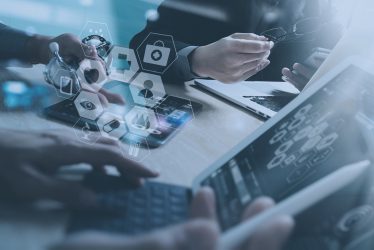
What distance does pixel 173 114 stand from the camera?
0.80 m

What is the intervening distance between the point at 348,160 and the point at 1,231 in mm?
439

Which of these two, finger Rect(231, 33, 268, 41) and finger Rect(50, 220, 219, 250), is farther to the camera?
finger Rect(231, 33, 268, 41)

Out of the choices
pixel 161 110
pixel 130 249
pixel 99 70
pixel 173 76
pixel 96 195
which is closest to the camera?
pixel 130 249

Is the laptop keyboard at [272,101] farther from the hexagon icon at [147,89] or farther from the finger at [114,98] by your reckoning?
the finger at [114,98]

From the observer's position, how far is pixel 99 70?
0.92m

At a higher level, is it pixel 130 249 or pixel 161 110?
pixel 130 249

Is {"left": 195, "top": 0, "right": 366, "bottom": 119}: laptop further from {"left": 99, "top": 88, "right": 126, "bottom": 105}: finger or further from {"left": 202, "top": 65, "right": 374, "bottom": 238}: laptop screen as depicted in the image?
{"left": 99, "top": 88, "right": 126, "bottom": 105}: finger

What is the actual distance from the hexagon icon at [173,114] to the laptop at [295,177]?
0.21m

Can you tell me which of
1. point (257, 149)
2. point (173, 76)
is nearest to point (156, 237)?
point (257, 149)

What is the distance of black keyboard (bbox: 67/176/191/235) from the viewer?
42cm

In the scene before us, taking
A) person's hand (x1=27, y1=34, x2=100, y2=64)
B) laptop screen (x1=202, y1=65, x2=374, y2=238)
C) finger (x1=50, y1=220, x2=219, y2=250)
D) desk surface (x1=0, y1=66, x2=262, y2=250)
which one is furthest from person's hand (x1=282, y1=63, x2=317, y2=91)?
finger (x1=50, y1=220, x2=219, y2=250)

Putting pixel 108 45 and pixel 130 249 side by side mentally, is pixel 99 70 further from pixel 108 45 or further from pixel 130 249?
pixel 130 249

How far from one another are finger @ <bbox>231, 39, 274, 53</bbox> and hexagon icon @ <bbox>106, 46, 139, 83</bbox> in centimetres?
30

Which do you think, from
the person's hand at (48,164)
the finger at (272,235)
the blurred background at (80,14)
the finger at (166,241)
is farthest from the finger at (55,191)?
the blurred background at (80,14)
